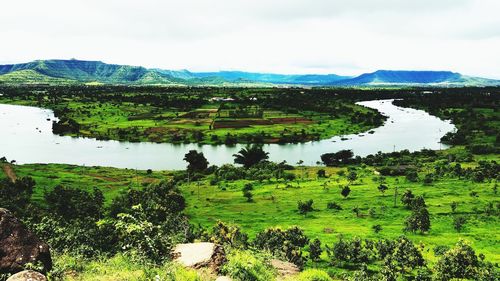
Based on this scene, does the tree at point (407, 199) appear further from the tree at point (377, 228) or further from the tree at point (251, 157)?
the tree at point (251, 157)

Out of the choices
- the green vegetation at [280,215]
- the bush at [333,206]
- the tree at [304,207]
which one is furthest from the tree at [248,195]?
the bush at [333,206]

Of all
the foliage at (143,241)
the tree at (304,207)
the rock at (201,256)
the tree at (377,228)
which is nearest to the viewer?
the foliage at (143,241)

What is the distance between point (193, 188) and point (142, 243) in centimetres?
8641

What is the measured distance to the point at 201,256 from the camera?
73.5 feet

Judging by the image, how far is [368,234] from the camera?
237 feet

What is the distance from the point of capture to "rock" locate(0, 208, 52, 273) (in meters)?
17.2

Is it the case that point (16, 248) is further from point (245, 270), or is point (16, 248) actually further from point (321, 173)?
point (321, 173)

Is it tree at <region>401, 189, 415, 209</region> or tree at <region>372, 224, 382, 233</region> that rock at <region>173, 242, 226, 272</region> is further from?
tree at <region>401, 189, 415, 209</region>

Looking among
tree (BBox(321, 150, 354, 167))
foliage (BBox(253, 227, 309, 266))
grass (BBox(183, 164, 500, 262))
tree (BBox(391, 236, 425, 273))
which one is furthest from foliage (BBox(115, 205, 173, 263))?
tree (BBox(321, 150, 354, 167))

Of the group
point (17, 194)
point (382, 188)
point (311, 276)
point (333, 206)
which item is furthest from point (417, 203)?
point (17, 194)

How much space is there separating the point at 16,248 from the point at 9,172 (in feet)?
355

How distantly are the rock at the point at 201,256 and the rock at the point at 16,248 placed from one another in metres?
6.71

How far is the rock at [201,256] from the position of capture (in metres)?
21.9

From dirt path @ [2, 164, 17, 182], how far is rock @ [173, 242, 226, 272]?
96790 millimetres
